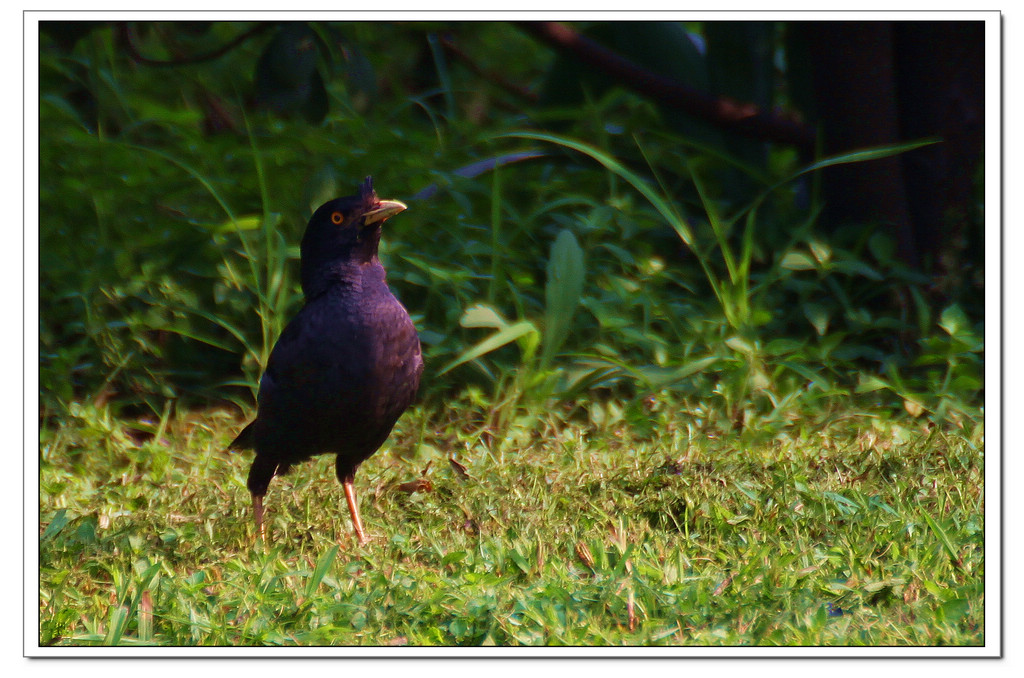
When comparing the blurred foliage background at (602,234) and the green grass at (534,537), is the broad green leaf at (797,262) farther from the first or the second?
the green grass at (534,537)

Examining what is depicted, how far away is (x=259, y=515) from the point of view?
3578 mm

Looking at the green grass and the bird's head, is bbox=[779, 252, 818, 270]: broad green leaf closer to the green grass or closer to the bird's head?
the green grass

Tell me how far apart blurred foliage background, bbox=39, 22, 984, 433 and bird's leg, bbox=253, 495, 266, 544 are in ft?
3.44

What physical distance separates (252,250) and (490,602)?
2.72m

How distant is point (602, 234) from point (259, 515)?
8.13 feet

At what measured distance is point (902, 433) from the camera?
13.2ft

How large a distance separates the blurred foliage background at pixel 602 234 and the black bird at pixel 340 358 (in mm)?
849

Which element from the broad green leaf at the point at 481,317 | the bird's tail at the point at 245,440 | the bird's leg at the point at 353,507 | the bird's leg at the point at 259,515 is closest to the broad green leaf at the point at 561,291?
the broad green leaf at the point at 481,317

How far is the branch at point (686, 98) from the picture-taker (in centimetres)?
512

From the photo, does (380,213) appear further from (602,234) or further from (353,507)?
(602,234)

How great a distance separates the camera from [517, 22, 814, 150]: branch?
202 inches

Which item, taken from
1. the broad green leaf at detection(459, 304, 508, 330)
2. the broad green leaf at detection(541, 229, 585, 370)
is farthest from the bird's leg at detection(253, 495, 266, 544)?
the broad green leaf at detection(541, 229, 585, 370)
